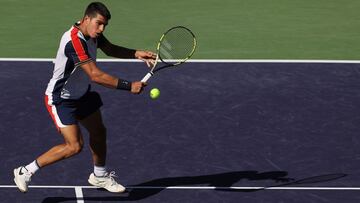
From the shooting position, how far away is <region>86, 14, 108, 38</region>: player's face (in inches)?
413

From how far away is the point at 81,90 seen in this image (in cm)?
1106

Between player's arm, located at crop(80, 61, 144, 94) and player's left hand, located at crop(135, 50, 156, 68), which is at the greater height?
player's left hand, located at crop(135, 50, 156, 68)

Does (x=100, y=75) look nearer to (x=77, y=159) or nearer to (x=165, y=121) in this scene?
(x=77, y=159)

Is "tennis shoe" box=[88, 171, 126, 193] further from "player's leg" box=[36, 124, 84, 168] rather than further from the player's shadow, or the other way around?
"player's leg" box=[36, 124, 84, 168]

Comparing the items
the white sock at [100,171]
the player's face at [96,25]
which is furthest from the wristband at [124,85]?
the white sock at [100,171]

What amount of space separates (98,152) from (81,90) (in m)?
0.81

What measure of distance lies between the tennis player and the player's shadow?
0.18 meters

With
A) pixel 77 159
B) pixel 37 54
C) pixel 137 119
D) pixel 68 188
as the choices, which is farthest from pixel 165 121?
pixel 37 54

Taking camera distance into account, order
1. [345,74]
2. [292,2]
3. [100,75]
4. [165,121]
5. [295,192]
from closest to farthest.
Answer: [100,75] → [295,192] → [165,121] → [345,74] → [292,2]

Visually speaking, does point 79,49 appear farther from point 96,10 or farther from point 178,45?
point 178,45

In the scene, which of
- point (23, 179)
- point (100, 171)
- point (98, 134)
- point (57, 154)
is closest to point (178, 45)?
point (98, 134)

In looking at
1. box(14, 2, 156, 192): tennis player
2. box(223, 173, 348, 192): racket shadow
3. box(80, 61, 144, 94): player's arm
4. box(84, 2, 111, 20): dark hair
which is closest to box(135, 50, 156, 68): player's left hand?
box(14, 2, 156, 192): tennis player

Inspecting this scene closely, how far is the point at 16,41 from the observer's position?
17328 millimetres

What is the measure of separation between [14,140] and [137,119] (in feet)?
6.00
